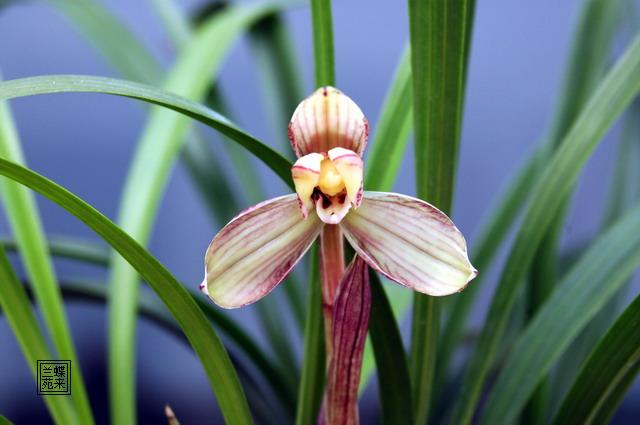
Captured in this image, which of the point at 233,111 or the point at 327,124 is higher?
the point at 233,111

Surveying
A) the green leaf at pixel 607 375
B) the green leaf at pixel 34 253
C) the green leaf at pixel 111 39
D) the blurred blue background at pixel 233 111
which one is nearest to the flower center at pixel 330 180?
the green leaf at pixel 607 375

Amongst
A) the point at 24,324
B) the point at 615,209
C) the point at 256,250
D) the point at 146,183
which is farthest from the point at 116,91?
the point at 615,209

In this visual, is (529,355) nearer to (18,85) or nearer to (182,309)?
(182,309)

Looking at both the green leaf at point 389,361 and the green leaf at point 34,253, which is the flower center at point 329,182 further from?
the green leaf at point 34,253

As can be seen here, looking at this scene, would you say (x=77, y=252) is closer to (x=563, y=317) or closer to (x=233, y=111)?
(x=233, y=111)

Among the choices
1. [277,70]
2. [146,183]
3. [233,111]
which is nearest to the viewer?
[146,183]

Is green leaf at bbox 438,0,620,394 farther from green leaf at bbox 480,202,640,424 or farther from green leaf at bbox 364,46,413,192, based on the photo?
green leaf at bbox 364,46,413,192
